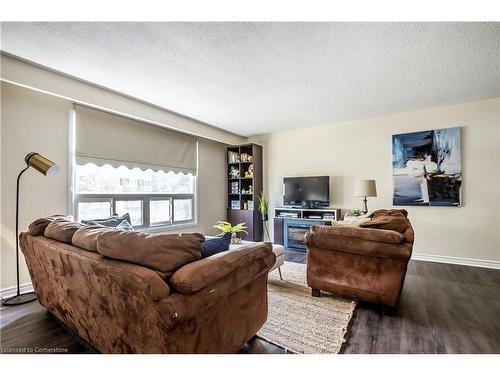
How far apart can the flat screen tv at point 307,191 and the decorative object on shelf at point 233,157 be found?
112 centimetres

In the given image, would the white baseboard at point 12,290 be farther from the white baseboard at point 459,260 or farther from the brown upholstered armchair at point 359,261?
the white baseboard at point 459,260

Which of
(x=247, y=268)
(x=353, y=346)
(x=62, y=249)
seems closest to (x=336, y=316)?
(x=353, y=346)

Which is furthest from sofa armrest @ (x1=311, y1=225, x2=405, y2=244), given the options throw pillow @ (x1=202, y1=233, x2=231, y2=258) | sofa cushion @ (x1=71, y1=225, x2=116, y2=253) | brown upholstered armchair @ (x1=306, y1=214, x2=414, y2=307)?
sofa cushion @ (x1=71, y1=225, x2=116, y2=253)

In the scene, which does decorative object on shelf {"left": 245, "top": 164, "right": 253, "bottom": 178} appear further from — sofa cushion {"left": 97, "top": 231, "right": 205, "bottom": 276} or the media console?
sofa cushion {"left": 97, "top": 231, "right": 205, "bottom": 276}

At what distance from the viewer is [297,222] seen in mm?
4426

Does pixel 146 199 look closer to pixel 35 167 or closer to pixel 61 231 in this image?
pixel 35 167

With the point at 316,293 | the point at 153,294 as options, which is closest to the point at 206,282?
the point at 153,294

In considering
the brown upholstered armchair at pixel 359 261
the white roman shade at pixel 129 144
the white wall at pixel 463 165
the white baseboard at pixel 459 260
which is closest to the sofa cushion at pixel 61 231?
the white roman shade at pixel 129 144

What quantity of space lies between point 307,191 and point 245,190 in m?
1.33

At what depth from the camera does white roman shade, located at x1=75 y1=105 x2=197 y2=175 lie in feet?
9.84

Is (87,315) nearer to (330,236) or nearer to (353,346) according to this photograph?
(353,346)

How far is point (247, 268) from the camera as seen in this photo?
1428 mm

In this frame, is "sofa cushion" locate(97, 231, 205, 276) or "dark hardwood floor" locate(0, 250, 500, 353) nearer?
"sofa cushion" locate(97, 231, 205, 276)

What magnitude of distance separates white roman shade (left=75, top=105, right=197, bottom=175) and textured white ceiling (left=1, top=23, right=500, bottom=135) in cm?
51
